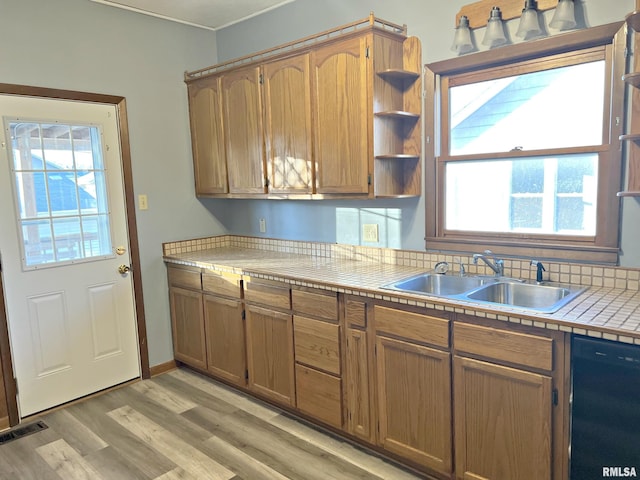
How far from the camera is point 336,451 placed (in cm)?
246

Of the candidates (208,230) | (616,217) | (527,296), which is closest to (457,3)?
(616,217)

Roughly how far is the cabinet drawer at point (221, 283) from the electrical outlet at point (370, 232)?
85 cm

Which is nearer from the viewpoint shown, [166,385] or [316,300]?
[316,300]

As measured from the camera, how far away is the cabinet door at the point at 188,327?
3.35m

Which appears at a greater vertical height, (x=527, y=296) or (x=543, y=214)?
(x=543, y=214)

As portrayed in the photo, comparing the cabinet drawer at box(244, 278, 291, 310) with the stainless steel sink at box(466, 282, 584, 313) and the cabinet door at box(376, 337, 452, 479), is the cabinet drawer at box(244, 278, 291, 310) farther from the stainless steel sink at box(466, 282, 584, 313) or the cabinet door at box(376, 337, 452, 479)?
the stainless steel sink at box(466, 282, 584, 313)

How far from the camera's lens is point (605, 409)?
1.64m

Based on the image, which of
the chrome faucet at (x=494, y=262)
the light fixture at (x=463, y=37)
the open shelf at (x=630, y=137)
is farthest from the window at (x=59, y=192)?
the open shelf at (x=630, y=137)

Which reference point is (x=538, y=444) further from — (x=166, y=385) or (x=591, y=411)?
(x=166, y=385)

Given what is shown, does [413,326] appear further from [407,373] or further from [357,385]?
[357,385]

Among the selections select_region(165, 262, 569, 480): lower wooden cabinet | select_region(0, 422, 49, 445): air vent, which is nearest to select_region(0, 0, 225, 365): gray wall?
select_region(165, 262, 569, 480): lower wooden cabinet

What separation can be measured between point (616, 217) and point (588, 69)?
27.2 inches

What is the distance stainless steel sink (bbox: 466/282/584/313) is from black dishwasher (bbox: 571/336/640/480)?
0.44 metres

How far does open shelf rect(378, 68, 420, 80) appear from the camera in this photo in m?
2.51
